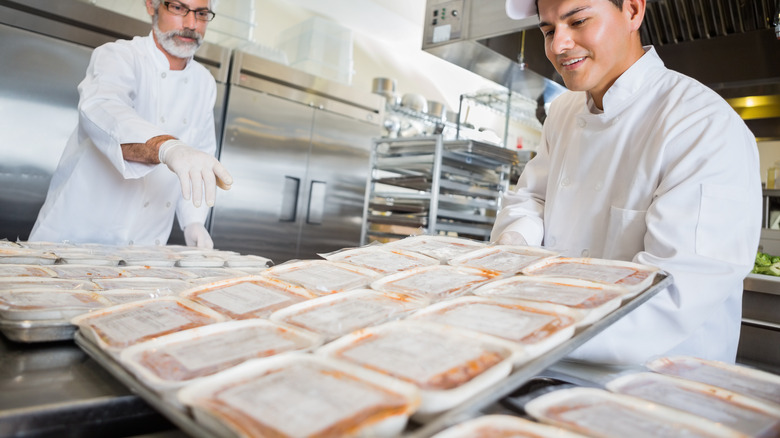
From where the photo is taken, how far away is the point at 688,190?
42.5 inches

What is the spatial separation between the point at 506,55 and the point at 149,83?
1788 millimetres

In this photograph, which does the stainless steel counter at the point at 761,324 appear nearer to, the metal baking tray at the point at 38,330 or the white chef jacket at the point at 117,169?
the metal baking tray at the point at 38,330

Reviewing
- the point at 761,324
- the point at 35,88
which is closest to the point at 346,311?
the point at 761,324

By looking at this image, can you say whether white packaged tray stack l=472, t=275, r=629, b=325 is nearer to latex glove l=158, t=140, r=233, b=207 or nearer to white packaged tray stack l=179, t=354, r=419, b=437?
white packaged tray stack l=179, t=354, r=419, b=437

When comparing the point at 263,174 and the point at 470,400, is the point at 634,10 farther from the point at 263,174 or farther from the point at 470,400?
the point at 263,174

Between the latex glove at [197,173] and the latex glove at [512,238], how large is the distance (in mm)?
844

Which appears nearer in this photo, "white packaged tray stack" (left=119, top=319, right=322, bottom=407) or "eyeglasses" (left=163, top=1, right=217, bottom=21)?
"white packaged tray stack" (left=119, top=319, right=322, bottom=407)

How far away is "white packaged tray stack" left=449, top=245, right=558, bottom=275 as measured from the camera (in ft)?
3.22

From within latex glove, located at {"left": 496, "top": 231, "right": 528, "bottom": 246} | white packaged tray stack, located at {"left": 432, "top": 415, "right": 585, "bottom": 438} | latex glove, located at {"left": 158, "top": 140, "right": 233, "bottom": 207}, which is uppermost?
latex glove, located at {"left": 158, "top": 140, "right": 233, "bottom": 207}

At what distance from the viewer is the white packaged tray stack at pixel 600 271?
2.53 ft

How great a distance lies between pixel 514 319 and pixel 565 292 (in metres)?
0.13

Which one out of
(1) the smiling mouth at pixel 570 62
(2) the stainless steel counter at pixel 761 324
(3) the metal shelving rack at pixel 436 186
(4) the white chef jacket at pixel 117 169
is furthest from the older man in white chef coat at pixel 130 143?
(2) the stainless steel counter at pixel 761 324

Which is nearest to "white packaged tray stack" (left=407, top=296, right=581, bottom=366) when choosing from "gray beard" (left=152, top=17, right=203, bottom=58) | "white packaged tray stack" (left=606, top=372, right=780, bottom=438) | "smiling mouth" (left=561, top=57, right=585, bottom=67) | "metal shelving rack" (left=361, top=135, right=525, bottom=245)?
"white packaged tray stack" (left=606, top=372, right=780, bottom=438)

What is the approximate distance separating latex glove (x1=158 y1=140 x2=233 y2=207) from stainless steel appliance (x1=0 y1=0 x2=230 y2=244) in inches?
82.5
